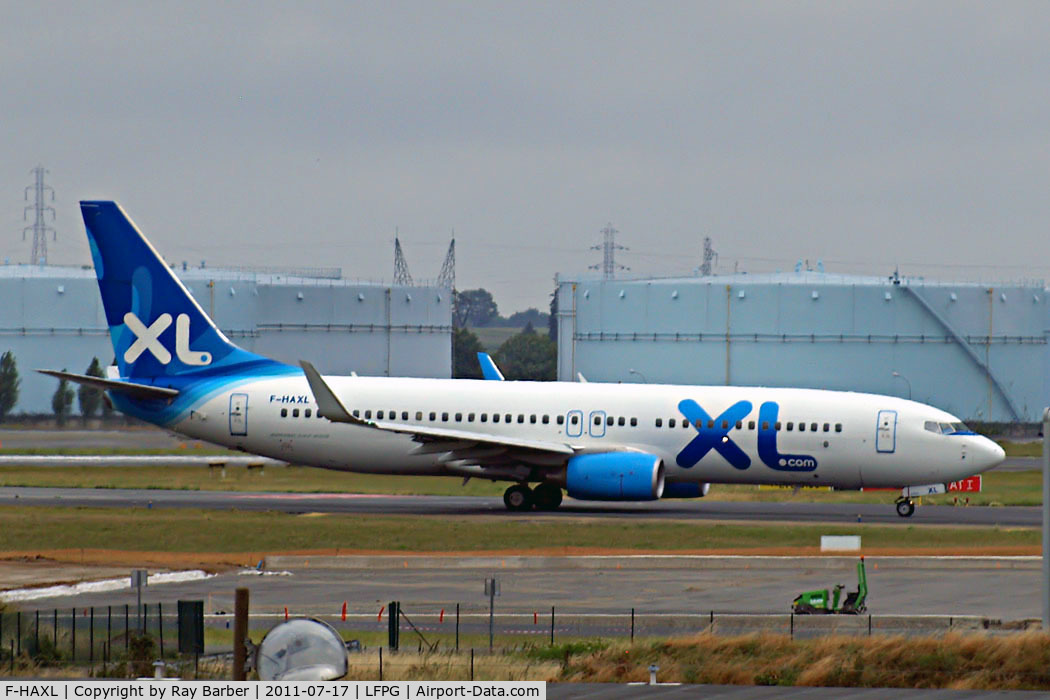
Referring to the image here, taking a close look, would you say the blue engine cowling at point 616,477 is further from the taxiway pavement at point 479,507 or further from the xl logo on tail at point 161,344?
the xl logo on tail at point 161,344

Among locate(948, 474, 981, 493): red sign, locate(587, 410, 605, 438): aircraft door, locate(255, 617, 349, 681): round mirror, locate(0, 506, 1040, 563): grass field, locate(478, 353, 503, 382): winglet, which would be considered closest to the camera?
locate(255, 617, 349, 681): round mirror

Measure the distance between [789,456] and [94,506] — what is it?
1959 centimetres

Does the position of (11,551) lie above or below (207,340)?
below

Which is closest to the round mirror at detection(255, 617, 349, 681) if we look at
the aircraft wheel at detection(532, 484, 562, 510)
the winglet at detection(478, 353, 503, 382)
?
the aircraft wheel at detection(532, 484, 562, 510)

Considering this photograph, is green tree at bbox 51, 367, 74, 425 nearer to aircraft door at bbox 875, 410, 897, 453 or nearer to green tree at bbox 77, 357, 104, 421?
green tree at bbox 77, 357, 104, 421

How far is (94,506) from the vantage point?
49.1m

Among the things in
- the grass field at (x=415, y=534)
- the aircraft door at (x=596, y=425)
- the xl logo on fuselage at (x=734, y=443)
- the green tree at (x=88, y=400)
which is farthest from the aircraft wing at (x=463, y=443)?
the green tree at (x=88, y=400)

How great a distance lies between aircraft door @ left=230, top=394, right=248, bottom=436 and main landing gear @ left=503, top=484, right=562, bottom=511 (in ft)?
25.7

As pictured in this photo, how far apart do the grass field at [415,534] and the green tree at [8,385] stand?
59.5m

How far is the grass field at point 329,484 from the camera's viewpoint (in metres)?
56.8

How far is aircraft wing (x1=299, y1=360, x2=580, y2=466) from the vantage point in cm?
4662

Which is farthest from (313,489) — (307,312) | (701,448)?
(307,312)

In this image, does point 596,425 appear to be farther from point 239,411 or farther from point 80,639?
point 80,639

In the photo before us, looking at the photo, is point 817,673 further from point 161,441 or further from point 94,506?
point 161,441
